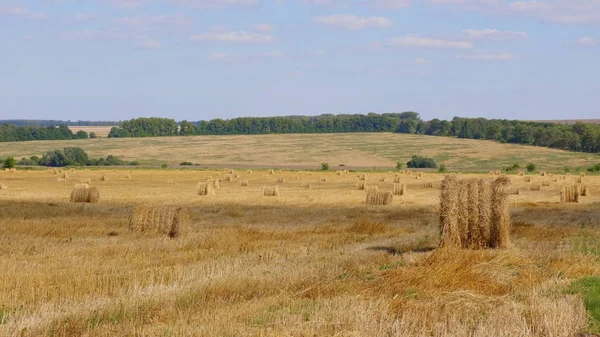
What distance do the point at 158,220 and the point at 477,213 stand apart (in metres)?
7.36

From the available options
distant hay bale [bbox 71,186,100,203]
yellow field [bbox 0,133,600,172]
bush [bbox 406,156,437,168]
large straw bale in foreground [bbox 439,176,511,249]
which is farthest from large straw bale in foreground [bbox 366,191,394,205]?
bush [bbox 406,156,437,168]

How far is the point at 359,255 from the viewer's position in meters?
15.2

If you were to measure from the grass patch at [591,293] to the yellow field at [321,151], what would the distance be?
7452 centimetres

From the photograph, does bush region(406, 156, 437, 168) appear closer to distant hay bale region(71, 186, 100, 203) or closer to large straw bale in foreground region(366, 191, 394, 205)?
large straw bale in foreground region(366, 191, 394, 205)

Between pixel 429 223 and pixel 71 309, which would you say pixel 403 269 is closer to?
pixel 71 309

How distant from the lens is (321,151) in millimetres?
115938

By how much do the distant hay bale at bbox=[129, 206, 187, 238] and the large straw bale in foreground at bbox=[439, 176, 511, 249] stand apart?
636cm

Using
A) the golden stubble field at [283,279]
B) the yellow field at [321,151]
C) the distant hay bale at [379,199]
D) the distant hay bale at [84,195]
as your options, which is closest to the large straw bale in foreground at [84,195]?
the distant hay bale at [84,195]

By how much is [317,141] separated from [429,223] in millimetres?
105776

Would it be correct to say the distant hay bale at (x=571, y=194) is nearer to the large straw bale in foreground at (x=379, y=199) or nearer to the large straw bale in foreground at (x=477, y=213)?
the large straw bale in foreground at (x=379, y=199)

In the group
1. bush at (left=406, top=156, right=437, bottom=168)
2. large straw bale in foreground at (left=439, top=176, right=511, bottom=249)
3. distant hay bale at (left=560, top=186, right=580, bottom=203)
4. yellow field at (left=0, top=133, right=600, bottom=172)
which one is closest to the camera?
large straw bale in foreground at (left=439, top=176, right=511, bottom=249)

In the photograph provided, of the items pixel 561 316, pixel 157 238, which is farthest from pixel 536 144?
pixel 561 316

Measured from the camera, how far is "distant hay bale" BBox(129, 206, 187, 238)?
1944cm

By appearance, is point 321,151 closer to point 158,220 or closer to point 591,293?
point 158,220
